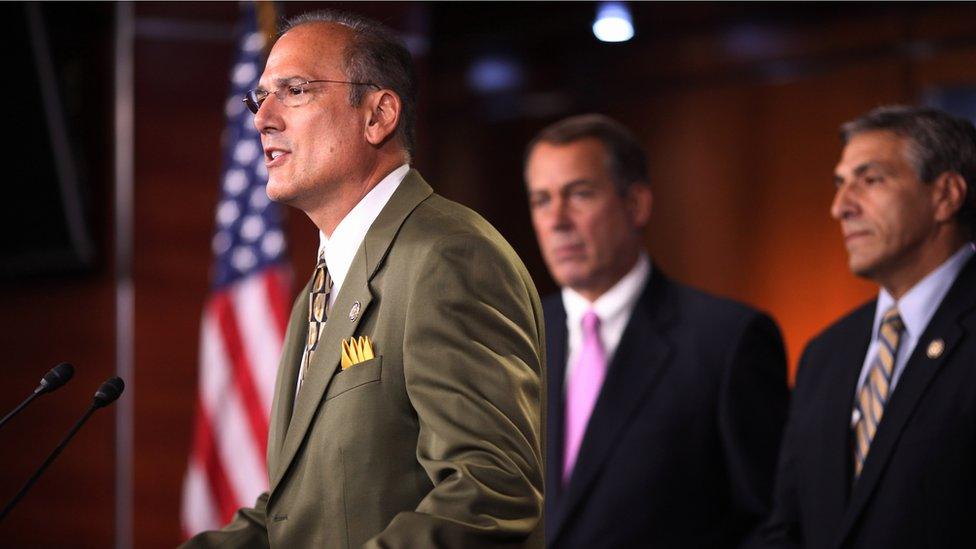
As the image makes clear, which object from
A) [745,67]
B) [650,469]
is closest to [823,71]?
[745,67]

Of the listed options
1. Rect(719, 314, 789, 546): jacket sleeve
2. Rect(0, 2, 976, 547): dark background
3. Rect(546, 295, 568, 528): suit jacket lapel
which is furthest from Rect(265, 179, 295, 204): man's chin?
Rect(0, 2, 976, 547): dark background

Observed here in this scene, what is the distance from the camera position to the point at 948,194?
10.5ft

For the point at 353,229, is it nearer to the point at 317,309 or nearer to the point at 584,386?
the point at 317,309

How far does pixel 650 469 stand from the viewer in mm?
3244

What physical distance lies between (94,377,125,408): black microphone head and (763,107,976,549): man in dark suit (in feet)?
5.70

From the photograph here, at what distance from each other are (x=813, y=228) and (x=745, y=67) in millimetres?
866

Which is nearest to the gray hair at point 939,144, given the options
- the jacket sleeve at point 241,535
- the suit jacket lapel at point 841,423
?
the suit jacket lapel at point 841,423

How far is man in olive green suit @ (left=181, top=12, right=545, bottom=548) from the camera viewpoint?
1.66 m

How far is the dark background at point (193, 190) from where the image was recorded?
5.47m

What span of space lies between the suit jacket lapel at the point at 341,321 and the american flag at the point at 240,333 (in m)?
2.38

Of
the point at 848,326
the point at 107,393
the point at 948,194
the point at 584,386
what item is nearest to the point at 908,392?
the point at 848,326

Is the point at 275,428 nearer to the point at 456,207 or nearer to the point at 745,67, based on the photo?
the point at 456,207

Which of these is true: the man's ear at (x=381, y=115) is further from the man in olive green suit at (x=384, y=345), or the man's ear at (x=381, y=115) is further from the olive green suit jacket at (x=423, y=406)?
the olive green suit jacket at (x=423, y=406)

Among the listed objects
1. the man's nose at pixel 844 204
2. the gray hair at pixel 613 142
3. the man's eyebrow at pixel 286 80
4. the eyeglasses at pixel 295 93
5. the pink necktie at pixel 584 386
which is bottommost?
the pink necktie at pixel 584 386
